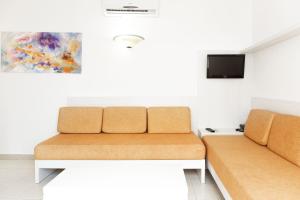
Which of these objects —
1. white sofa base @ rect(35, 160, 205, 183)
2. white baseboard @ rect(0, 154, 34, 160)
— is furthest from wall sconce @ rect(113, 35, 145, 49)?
white baseboard @ rect(0, 154, 34, 160)

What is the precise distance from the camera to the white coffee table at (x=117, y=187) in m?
1.52

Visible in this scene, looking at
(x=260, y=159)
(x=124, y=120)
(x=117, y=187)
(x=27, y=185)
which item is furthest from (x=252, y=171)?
(x=27, y=185)

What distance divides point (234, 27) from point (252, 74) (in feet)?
2.52

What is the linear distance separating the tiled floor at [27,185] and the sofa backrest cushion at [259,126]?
0.74 meters

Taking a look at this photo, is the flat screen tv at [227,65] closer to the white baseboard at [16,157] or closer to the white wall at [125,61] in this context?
the white wall at [125,61]

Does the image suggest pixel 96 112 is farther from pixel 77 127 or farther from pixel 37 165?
pixel 37 165

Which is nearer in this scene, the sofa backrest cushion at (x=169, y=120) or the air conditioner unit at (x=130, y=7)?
the sofa backrest cushion at (x=169, y=120)

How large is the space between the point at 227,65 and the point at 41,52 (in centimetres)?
281

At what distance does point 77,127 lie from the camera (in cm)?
290

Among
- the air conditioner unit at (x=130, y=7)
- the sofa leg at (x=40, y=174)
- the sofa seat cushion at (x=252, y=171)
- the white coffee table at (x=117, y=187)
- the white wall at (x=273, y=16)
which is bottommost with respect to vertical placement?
the sofa leg at (x=40, y=174)

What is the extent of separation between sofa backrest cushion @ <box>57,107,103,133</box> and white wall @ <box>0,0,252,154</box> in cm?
29

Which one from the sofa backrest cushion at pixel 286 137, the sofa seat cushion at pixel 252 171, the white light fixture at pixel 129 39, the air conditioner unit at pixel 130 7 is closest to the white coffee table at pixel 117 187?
the sofa seat cushion at pixel 252 171

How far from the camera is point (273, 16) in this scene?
8.39ft

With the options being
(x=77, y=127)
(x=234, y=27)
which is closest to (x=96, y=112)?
(x=77, y=127)
